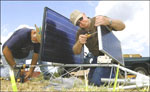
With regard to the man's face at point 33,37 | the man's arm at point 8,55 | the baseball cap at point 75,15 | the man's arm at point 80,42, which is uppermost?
the baseball cap at point 75,15

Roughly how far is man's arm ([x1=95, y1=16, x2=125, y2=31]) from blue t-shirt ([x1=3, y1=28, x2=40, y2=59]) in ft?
6.85

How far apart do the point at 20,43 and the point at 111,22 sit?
238cm

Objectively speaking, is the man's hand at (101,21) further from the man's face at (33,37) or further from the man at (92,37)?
the man's face at (33,37)

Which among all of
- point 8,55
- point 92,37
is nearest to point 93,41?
point 92,37

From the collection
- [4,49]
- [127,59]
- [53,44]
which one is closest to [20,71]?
[4,49]

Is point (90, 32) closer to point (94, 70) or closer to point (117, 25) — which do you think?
point (117, 25)

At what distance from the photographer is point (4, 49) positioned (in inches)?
165

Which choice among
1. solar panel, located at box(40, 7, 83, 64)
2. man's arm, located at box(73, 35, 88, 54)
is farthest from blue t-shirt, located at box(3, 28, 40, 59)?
man's arm, located at box(73, 35, 88, 54)

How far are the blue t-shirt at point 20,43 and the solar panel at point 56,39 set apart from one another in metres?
0.80

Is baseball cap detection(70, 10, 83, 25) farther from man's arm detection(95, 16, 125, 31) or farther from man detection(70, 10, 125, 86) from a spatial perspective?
man's arm detection(95, 16, 125, 31)

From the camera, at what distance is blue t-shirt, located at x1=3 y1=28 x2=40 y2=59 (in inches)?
168

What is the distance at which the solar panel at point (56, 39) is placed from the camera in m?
3.61

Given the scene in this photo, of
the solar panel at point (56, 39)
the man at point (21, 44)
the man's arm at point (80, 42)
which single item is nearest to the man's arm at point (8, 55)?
Result: the man at point (21, 44)

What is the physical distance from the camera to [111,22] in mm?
3152
